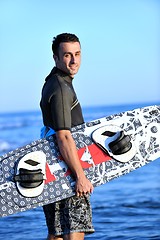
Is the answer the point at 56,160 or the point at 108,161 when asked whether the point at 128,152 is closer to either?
the point at 108,161

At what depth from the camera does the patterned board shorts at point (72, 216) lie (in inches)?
161

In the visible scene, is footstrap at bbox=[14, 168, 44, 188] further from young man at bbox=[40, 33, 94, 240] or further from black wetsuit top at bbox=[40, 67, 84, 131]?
black wetsuit top at bbox=[40, 67, 84, 131]

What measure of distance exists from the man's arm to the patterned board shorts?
8 centimetres

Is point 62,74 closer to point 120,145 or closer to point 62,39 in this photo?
point 62,39

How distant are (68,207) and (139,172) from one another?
8.32 m

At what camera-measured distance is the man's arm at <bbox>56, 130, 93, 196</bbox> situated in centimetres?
400

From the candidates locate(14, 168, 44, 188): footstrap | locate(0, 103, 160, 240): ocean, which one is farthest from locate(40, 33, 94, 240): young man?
locate(0, 103, 160, 240): ocean

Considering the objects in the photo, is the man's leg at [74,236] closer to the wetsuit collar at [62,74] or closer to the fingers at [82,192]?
the fingers at [82,192]

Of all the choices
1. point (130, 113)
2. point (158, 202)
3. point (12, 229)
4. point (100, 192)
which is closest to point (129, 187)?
point (100, 192)

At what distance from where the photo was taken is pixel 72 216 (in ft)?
13.4

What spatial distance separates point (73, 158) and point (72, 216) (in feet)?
1.19

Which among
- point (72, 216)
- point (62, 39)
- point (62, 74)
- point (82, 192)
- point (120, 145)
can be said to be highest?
point (62, 39)

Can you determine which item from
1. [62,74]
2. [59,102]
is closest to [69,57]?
[62,74]

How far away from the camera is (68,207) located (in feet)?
13.5
